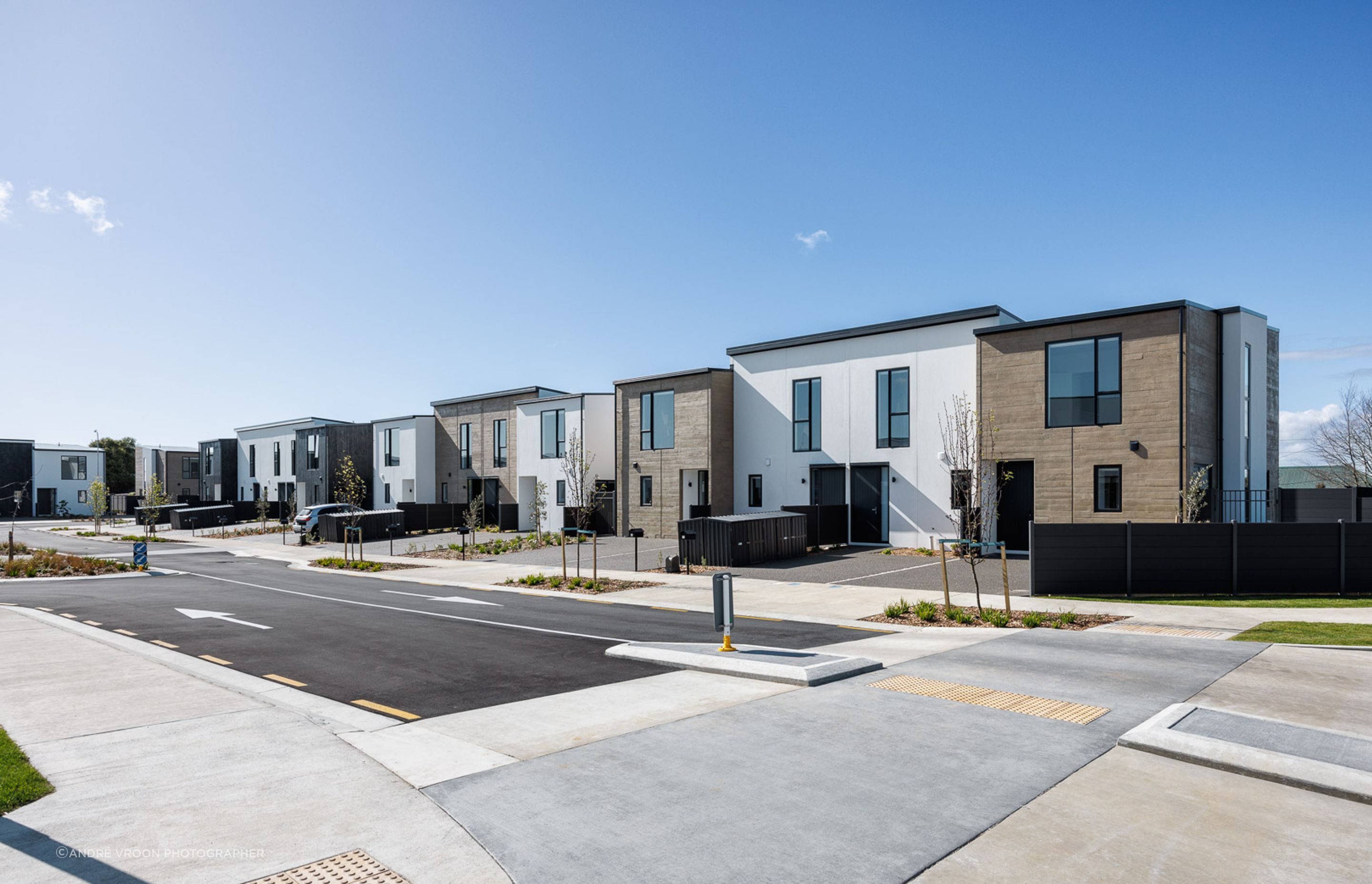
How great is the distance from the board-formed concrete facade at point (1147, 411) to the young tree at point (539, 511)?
19152mm

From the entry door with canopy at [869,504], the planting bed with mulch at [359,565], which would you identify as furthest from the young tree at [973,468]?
the planting bed with mulch at [359,565]

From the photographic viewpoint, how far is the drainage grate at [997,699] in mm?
7656

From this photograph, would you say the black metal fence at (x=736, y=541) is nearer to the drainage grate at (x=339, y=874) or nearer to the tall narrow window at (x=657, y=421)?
the tall narrow window at (x=657, y=421)

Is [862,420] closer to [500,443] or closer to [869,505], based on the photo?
[869,505]

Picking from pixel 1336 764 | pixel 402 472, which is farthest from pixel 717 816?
pixel 402 472

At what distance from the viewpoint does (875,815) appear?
5.23 meters

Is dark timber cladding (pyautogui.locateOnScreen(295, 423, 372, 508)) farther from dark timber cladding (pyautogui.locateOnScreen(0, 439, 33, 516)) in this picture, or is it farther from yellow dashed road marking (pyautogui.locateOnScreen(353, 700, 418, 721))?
yellow dashed road marking (pyautogui.locateOnScreen(353, 700, 418, 721))

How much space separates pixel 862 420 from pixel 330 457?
40979 millimetres

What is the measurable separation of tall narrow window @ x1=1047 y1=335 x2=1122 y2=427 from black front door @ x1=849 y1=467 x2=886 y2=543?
22.7 ft

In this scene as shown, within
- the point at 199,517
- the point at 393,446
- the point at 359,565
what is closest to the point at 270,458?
the point at 199,517

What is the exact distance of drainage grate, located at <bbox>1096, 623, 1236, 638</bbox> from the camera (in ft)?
39.4

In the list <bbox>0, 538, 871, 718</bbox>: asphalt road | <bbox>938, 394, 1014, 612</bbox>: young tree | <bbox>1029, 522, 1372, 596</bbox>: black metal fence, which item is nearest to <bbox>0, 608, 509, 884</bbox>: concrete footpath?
<bbox>0, 538, 871, 718</bbox>: asphalt road

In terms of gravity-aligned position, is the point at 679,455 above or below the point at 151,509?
above

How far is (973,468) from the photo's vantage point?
24.9 metres
